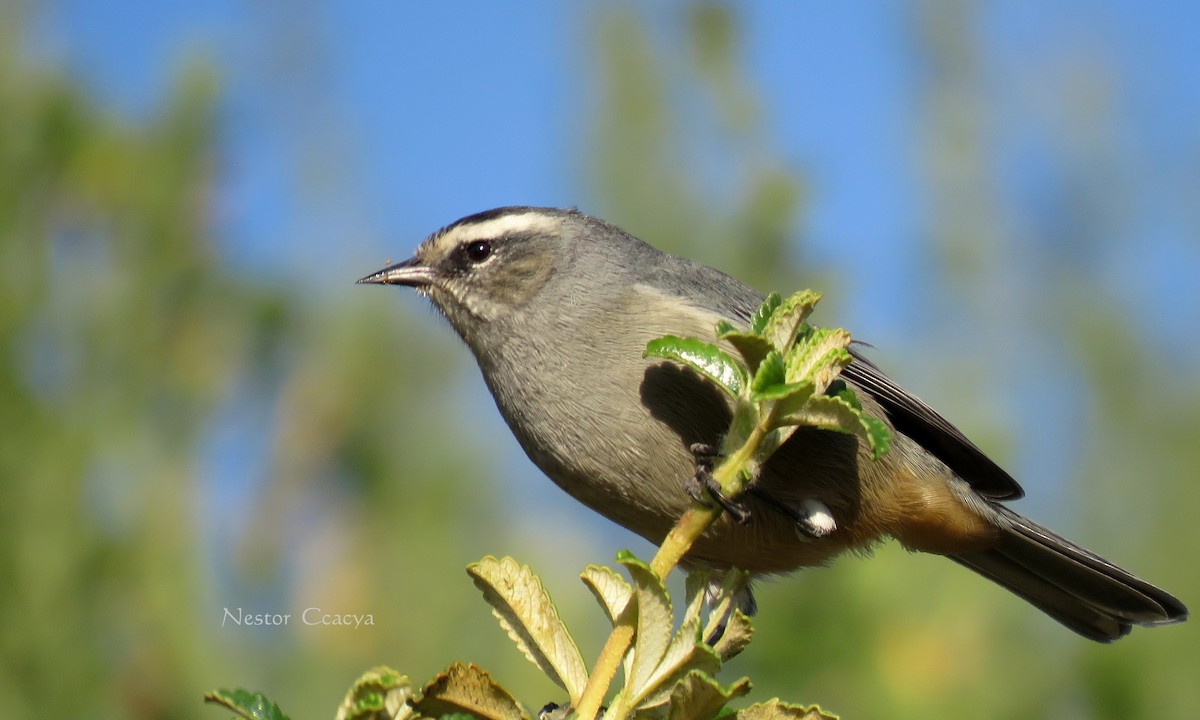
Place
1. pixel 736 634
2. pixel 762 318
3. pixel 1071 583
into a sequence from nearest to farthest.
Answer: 1. pixel 736 634
2. pixel 762 318
3. pixel 1071 583

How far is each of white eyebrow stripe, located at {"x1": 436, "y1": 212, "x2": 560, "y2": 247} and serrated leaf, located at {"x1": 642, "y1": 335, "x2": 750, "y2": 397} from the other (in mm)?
2413

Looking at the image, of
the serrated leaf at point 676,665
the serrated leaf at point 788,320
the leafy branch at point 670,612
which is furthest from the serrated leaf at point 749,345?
the serrated leaf at point 676,665

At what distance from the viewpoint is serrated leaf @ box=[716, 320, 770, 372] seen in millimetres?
2115

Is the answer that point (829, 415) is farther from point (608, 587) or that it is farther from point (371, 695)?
point (371, 695)

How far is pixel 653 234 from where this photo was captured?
210 inches

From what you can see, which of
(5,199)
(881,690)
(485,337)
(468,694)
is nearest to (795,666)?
(881,690)

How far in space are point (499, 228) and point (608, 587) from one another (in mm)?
2864

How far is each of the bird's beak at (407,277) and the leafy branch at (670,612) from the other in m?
2.43

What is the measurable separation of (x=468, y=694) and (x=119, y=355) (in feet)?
8.62

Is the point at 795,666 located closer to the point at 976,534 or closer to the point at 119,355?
the point at 976,534

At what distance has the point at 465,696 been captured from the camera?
66.7 inches

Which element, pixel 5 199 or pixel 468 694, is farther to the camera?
pixel 5 199

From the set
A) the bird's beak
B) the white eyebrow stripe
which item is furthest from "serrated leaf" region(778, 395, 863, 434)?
the bird's beak

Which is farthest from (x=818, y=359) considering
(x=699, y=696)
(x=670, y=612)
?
(x=699, y=696)
